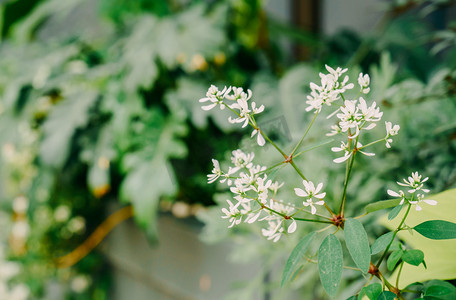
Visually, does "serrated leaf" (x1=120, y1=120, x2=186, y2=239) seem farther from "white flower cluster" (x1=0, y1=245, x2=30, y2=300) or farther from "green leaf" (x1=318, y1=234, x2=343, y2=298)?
"white flower cluster" (x1=0, y1=245, x2=30, y2=300)

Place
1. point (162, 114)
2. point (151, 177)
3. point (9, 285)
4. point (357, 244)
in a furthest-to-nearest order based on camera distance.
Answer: point (9, 285) → point (162, 114) → point (151, 177) → point (357, 244)

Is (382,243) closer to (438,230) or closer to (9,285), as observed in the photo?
(438,230)

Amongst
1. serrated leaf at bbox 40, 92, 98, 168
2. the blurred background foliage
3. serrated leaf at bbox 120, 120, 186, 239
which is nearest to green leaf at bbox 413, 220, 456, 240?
the blurred background foliage

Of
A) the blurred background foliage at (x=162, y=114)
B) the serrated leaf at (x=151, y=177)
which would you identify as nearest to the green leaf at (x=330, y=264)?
the blurred background foliage at (x=162, y=114)

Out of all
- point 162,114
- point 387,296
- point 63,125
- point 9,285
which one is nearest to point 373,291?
point 387,296

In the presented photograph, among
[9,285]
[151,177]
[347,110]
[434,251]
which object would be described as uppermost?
[347,110]

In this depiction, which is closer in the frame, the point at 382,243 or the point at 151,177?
the point at 382,243
